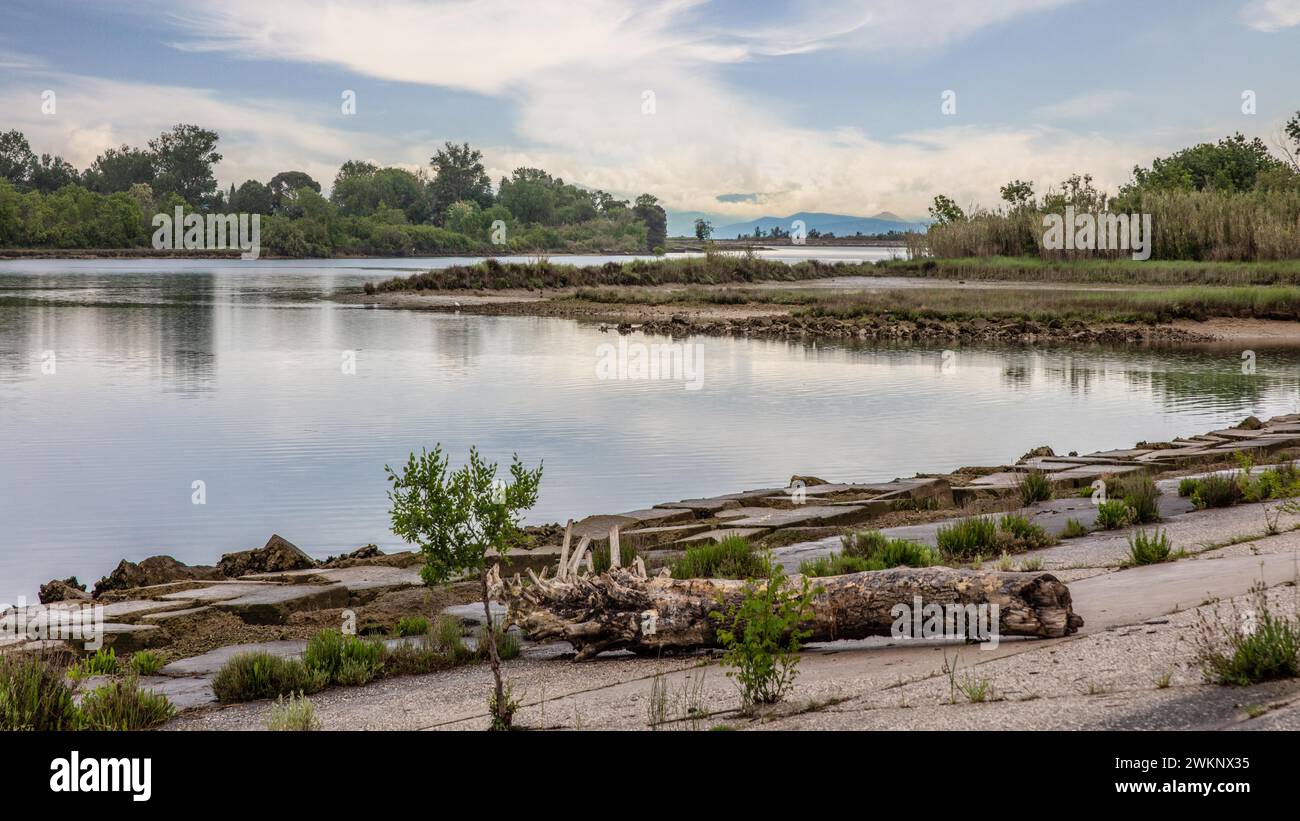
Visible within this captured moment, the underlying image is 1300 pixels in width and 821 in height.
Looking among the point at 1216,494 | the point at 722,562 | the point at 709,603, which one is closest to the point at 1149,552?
the point at 1216,494

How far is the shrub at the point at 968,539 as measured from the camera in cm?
1034

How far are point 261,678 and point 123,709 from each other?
39.2 inches

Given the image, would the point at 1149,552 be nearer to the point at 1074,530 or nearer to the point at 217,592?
the point at 1074,530

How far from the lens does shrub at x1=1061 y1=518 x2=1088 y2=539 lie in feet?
36.5

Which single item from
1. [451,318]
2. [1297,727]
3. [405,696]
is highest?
[451,318]

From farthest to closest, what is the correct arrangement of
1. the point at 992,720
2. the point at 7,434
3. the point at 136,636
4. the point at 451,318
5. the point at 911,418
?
the point at 451,318 → the point at 911,418 → the point at 7,434 → the point at 136,636 → the point at 992,720

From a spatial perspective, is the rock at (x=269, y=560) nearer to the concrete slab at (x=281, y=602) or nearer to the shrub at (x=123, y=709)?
the concrete slab at (x=281, y=602)

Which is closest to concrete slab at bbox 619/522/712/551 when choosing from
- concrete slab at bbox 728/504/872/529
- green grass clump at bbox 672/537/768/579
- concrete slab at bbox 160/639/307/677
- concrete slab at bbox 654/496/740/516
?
concrete slab at bbox 728/504/872/529

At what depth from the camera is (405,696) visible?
733 centimetres

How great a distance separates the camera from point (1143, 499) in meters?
11.6

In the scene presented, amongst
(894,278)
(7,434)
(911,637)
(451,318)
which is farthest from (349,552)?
(894,278)

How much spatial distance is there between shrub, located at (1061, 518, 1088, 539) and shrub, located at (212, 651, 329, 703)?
6.85 meters
